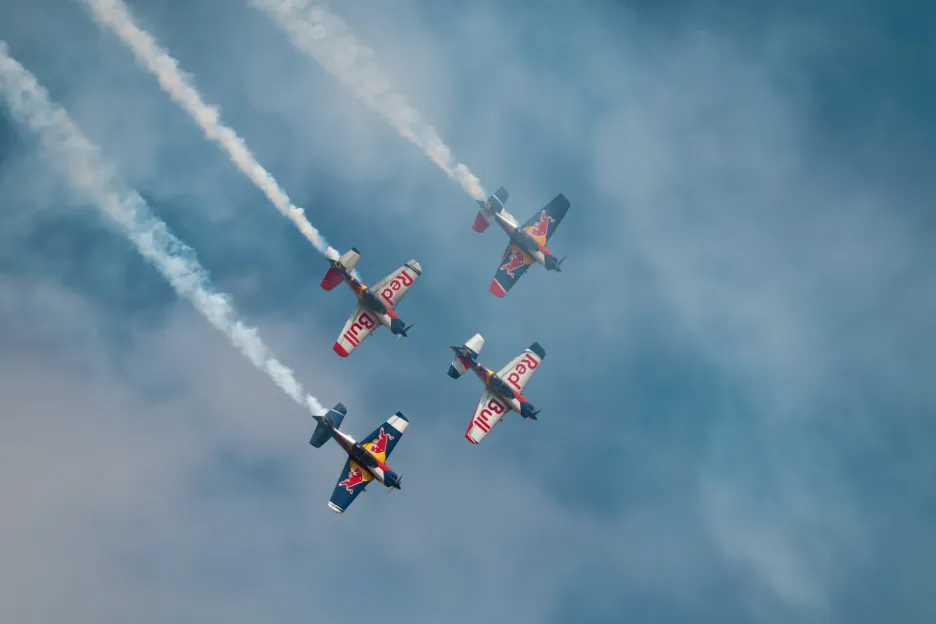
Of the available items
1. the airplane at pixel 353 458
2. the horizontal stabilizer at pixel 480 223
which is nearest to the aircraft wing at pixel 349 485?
the airplane at pixel 353 458

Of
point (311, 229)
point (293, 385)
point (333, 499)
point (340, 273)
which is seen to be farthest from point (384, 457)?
point (311, 229)

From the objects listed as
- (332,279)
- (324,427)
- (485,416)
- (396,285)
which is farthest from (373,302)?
(485,416)

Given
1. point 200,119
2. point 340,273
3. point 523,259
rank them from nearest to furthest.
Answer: point 200,119 < point 340,273 < point 523,259

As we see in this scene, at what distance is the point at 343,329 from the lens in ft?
260

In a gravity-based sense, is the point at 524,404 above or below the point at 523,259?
below

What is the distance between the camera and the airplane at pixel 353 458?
250ft

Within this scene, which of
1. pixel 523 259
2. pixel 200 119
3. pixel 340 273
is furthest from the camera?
pixel 523 259

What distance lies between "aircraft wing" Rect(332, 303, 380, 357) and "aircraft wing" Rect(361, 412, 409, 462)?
28.6ft

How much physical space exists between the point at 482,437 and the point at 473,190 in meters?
26.1

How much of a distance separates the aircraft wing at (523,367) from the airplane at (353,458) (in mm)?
14040

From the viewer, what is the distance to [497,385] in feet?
260

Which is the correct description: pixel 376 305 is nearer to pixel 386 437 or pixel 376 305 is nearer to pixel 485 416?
pixel 386 437

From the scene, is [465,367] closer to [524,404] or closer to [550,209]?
[524,404]

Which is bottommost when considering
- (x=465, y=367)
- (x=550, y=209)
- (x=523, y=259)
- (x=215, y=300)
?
(x=215, y=300)
